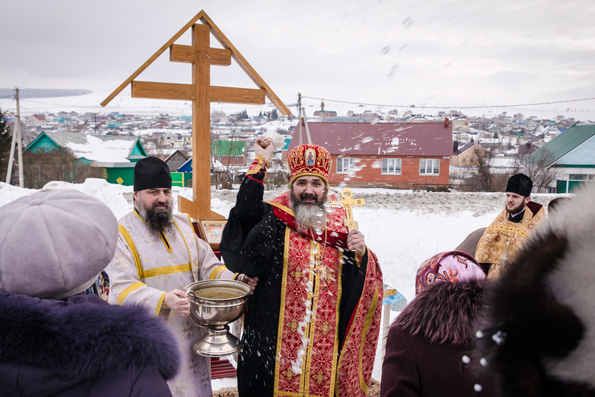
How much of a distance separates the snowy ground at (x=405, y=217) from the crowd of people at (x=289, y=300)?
463 cm

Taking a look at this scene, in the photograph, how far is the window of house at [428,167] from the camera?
23328mm

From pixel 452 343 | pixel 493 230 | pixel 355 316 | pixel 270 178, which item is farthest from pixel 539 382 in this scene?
pixel 270 178

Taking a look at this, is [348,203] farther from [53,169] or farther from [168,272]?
[53,169]

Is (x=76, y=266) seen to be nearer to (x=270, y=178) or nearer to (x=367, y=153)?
(x=270, y=178)

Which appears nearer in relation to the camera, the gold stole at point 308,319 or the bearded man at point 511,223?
the gold stole at point 308,319

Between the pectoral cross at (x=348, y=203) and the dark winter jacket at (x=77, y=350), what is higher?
the pectoral cross at (x=348, y=203)

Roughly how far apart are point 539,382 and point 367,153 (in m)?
22.1

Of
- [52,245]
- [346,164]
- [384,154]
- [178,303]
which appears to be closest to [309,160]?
[178,303]

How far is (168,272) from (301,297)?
2.93 feet

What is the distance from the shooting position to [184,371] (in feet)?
8.62

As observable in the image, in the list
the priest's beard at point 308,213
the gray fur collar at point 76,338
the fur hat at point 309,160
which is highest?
the fur hat at point 309,160

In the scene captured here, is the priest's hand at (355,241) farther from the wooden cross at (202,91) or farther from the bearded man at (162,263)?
the wooden cross at (202,91)

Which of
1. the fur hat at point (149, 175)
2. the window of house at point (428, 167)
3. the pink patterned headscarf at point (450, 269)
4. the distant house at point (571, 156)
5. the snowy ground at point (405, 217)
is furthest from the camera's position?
the window of house at point (428, 167)

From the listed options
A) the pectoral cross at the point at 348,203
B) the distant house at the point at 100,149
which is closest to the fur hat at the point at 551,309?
the pectoral cross at the point at 348,203
